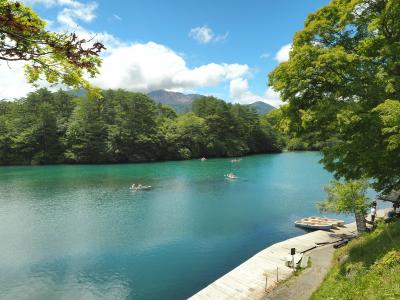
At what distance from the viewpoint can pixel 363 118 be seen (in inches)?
480

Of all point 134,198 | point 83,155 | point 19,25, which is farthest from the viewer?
point 83,155

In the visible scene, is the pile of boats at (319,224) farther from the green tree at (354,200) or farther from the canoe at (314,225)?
the green tree at (354,200)

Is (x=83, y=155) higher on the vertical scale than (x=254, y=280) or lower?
higher

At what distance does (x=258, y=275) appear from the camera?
59.8 ft

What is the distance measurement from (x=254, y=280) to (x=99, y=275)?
10.4 meters

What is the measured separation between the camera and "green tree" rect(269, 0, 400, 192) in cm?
1216

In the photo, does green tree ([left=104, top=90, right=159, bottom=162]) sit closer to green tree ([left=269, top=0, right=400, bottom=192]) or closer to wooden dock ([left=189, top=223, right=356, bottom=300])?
wooden dock ([left=189, top=223, right=356, bottom=300])

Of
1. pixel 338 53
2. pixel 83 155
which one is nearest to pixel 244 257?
pixel 338 53

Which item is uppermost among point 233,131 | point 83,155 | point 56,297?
point 233,131

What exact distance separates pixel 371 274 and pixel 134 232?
75.4 feet

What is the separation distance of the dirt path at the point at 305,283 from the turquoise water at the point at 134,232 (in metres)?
5.43

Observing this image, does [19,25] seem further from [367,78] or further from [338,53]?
[367,78]

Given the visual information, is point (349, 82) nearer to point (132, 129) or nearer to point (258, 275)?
point (258, 275)

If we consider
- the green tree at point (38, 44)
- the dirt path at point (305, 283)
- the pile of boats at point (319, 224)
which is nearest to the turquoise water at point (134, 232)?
the pile of boats at point (319, 224)
